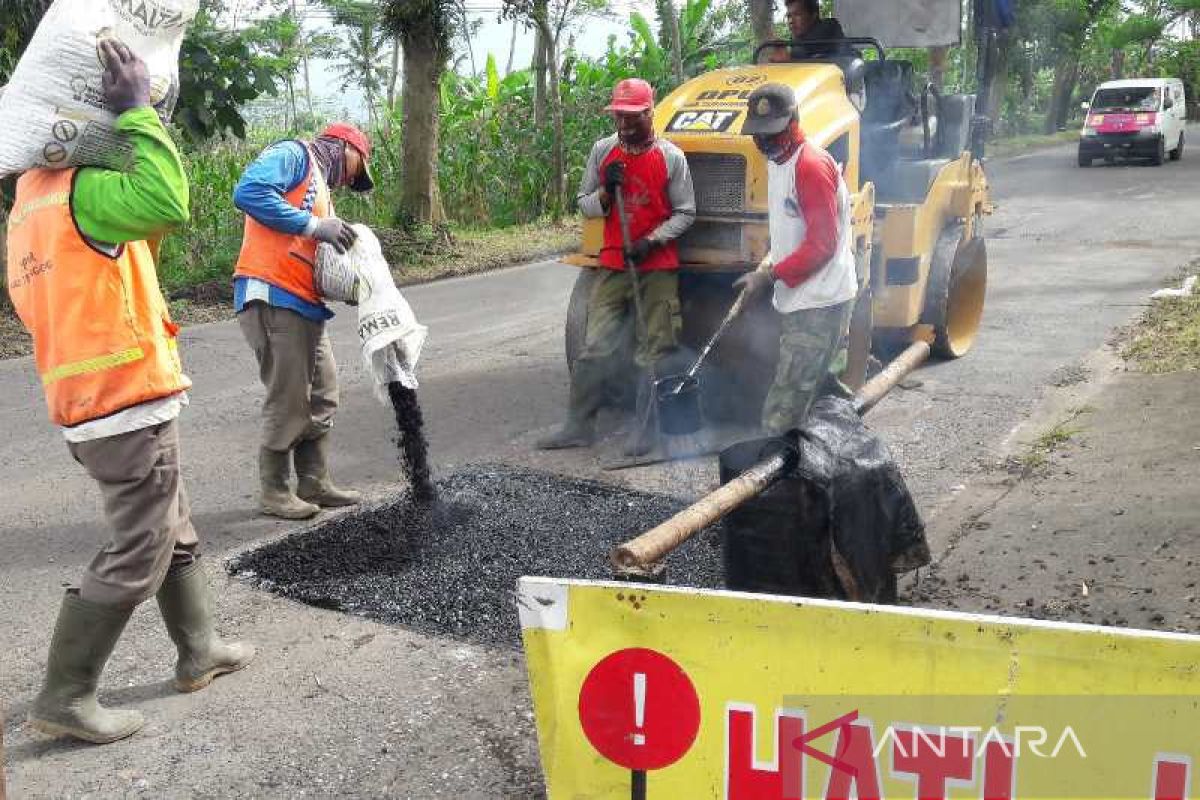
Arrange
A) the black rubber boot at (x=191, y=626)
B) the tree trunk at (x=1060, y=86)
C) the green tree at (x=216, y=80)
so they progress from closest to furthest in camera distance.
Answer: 1. the black rubber boot at (x=191, y=626)
2. the green tree at (x=216, y=80)
3. the tree trunk at (x=1060, y=86)

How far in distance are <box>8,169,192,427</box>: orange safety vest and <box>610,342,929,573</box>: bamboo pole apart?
1.56m

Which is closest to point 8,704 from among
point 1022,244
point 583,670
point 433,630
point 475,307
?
point 433,630

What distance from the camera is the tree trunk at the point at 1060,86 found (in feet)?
128

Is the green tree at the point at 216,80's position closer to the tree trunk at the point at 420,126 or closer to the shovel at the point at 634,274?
the tree trunk at the point at 420,126

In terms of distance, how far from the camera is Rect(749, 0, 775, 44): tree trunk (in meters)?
16.3

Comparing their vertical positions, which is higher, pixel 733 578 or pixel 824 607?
pixel 824 607

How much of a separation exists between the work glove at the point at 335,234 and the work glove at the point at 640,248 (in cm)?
181

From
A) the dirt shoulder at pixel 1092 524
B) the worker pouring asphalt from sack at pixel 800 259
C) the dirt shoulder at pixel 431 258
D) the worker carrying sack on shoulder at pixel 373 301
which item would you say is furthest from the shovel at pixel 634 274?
the dirt shoulder at pixel 431 258

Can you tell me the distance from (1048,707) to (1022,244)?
13352mm

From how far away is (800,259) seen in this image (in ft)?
18.8

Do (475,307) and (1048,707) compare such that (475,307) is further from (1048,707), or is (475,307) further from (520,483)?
(1048,707)

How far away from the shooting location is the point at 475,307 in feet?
37.3

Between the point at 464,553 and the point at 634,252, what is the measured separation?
2.17 meters

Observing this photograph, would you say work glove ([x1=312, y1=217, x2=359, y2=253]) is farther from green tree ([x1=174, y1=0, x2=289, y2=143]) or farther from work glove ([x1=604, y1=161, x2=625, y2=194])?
green tree ([x1=174, y1=0, x2=289, y2=143])
